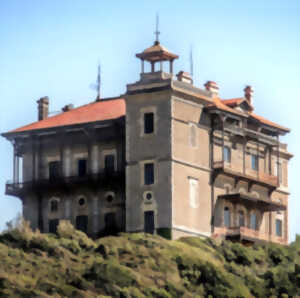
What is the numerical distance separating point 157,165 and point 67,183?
27.1ft

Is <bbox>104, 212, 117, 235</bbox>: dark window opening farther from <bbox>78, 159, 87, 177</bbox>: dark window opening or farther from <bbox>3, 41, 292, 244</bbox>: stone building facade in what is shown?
<bbox>78, 159, 87, 177</bbox>: dark window opening

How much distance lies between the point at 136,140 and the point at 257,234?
11644 mm

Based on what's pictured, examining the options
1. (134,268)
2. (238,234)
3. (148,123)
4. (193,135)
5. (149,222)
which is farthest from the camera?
(238,234)

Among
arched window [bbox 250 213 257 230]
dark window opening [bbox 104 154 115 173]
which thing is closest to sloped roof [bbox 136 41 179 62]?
dark window opening [bbox 104 154 115 173]

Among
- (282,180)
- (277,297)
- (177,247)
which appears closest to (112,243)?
(177,247)

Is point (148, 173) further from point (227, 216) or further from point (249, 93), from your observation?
point (249, 93)

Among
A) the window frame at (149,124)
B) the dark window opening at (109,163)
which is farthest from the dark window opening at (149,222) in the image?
the window frame at (149,124)

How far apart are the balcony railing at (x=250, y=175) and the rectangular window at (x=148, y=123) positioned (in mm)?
5763

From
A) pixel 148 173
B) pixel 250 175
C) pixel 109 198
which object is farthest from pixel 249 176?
pixel 109 198

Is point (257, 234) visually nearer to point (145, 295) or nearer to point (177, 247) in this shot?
point (177, 247)

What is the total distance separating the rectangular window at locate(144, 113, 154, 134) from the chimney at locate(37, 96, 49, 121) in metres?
13.7

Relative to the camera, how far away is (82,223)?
4542 inches

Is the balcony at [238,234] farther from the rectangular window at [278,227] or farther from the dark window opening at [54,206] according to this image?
the dark window opening at [54,206]

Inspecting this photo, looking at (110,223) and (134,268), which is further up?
(110,223)
